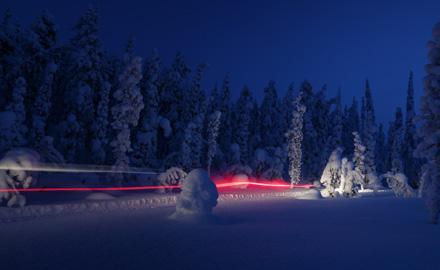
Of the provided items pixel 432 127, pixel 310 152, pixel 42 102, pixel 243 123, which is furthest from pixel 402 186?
pixel 42 102

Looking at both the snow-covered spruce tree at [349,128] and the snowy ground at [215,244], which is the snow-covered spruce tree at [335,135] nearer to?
the snow-covered spruce tree at [349,128]

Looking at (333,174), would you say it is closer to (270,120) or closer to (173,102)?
(173,102)

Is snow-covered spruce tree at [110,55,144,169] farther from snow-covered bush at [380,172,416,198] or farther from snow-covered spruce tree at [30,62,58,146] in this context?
snow-covered bush at [380,172,416,198]

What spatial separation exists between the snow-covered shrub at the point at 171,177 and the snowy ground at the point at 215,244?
1501cm

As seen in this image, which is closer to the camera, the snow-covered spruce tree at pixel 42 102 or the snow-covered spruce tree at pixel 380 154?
the snow-covered spruce tree at pixel 42 102

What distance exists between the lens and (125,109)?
28.9 meters

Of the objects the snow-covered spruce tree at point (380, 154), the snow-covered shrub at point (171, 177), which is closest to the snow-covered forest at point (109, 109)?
the snow-covered shrub at point (171, 177)

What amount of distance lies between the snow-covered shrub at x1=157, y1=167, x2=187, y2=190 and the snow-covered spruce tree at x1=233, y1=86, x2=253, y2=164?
2050cm

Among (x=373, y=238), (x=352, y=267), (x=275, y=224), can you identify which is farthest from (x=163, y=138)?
(x=352, y=267)

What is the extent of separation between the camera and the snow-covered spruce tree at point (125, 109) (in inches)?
1129

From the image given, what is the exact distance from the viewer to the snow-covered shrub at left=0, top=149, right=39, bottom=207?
1670 centimetres

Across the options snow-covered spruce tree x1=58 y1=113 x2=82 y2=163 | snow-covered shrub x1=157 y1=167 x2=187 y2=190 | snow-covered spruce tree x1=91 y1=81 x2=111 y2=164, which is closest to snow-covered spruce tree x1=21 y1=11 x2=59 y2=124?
snow-covered spruce tree x1=58 y1=113 x2=82 y2=163

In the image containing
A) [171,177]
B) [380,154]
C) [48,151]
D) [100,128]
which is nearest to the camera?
[48,151]

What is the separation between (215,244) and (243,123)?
4194cm
